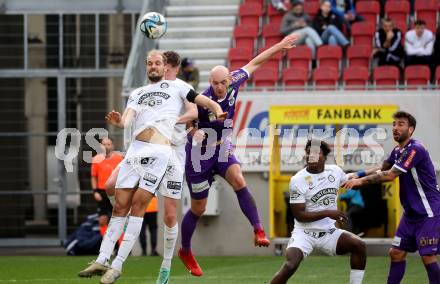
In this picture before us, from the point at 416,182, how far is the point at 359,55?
353 inches

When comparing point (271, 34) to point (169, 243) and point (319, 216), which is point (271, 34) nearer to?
point (169, 243)

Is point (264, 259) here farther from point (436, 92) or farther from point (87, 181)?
point (87, 181)

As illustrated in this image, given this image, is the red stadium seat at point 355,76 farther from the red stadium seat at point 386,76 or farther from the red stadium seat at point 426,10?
the red stadium seat at point 426,10

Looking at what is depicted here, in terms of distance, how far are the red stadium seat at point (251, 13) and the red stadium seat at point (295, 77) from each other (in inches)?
81.9

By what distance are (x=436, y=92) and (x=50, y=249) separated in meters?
8.13

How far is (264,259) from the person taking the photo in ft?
59.4

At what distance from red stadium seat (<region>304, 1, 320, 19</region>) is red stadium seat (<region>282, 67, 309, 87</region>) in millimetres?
1966

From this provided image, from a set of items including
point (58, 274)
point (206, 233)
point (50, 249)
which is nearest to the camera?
point (58, 274)

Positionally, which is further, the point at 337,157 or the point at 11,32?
the point at 11,32

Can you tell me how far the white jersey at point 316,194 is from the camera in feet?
38.1

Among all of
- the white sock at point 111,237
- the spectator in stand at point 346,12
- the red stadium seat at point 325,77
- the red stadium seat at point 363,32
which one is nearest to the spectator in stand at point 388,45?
the red stadium seat at point 363,32

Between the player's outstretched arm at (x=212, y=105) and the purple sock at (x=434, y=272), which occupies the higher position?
the player's outstretched arm at (x=212, y=105)

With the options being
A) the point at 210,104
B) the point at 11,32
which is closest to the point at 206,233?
the point at 11,32

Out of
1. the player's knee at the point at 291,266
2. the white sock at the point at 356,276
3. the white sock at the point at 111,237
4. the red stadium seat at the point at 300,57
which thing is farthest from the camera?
the red stadium seat at the point at 300,57
